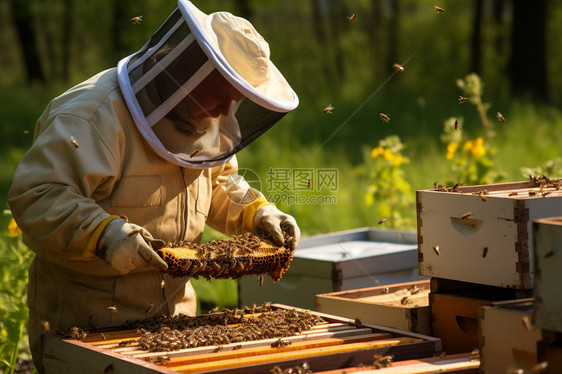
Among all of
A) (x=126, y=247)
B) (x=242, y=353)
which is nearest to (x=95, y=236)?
(x=126, y=247)

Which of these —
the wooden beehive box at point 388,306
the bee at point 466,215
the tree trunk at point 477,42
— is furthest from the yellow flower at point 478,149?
the tree trunk at point 477,42

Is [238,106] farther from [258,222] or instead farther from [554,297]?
[554,297]

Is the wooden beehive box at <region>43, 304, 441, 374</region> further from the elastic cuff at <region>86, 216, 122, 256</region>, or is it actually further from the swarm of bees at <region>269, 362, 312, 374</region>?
the elastic cuff at <region>86, 216, 122, 256</region>

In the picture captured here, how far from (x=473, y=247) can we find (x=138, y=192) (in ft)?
4.68

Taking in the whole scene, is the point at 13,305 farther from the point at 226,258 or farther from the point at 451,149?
the point at 451,149

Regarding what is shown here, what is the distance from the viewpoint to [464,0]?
2345cm

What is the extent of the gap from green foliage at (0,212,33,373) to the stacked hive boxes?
2.22 meters

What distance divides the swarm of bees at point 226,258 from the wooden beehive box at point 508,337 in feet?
3.21

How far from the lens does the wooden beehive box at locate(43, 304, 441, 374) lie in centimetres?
242

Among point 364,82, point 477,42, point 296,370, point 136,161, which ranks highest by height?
point 477,42

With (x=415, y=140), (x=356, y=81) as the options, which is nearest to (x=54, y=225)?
(x=415, y=140)

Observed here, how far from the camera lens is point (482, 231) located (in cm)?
290

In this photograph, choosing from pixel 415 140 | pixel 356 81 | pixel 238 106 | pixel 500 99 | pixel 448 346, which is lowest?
pixel 448 346

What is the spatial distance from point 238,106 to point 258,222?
0.64 meters
